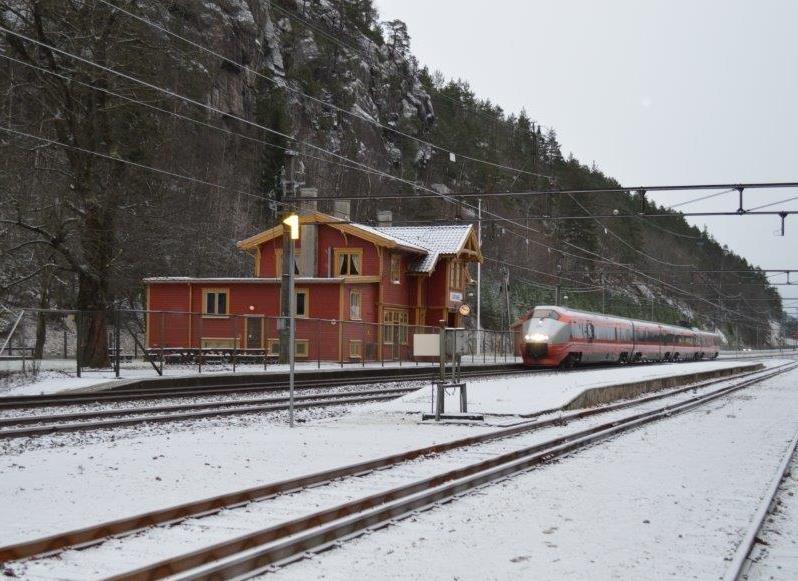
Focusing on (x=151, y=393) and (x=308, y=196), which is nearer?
(x=151, y=393)

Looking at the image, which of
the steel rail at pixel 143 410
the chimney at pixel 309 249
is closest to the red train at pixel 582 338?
the chimney at pixel 309 249

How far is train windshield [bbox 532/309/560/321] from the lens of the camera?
47.7 m

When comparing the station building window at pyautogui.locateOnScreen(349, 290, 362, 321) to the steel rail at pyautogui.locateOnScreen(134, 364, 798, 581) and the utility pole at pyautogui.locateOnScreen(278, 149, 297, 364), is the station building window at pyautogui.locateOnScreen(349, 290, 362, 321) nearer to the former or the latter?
the utility pole at pyautogui.locateOnScreen(278, 149, 297, 364)

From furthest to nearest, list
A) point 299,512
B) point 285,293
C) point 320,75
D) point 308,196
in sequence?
point 320,75, point 308,196, point 285,293, point 299,512

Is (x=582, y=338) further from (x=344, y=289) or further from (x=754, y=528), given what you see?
(x=754, y=528)

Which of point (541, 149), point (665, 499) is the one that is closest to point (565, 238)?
point (541, 149)

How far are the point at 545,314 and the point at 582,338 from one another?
2.92 metres

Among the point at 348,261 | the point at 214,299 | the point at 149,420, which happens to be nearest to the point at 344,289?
the point at 348,261

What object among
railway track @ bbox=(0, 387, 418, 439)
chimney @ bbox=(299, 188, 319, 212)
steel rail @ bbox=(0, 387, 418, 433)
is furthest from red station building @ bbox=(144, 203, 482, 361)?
railway track @ bbox=(0, 387, 418, 439)

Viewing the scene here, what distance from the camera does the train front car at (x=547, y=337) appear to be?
47.4 m

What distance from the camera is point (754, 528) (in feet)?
27.8

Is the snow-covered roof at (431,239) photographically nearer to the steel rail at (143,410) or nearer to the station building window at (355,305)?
the station building window at (355,305)

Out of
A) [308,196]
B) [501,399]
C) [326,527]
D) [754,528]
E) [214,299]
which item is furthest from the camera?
[214,299]

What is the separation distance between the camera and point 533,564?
717cm
